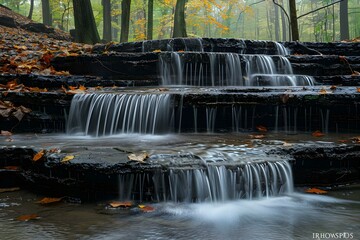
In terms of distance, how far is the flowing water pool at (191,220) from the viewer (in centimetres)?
278

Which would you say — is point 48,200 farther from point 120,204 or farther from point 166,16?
point 166,16

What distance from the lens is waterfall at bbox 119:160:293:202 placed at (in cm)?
347

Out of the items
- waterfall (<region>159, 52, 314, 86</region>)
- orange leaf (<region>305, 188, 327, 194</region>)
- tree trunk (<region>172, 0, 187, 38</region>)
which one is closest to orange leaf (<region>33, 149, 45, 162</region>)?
orange leaf (<region>305, 188, 327, 194</region>)

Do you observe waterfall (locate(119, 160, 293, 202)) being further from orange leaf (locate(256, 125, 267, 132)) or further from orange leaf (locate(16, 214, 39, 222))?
orange leaf (locate(256, 125, 267, 132))

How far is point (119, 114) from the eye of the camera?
5.70 metres

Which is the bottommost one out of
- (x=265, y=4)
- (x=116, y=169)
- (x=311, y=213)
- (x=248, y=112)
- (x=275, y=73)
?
(x=311, y=213)

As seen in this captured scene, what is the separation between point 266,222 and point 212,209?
54 cm

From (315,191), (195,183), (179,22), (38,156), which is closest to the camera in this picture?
(195,183)

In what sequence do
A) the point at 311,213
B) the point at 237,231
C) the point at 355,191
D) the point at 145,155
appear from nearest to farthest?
1. the point at 237,231
2. the point at 311,213
3. the point at 145,155
4. the point at 355,191

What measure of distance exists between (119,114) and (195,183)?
8.55ft

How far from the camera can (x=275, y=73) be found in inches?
331

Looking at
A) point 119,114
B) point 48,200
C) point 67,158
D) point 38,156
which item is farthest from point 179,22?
point 48,200

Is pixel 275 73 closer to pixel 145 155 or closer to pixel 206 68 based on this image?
pixel 206 68

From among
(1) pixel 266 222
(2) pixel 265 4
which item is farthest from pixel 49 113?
(2) pixel 265 4
